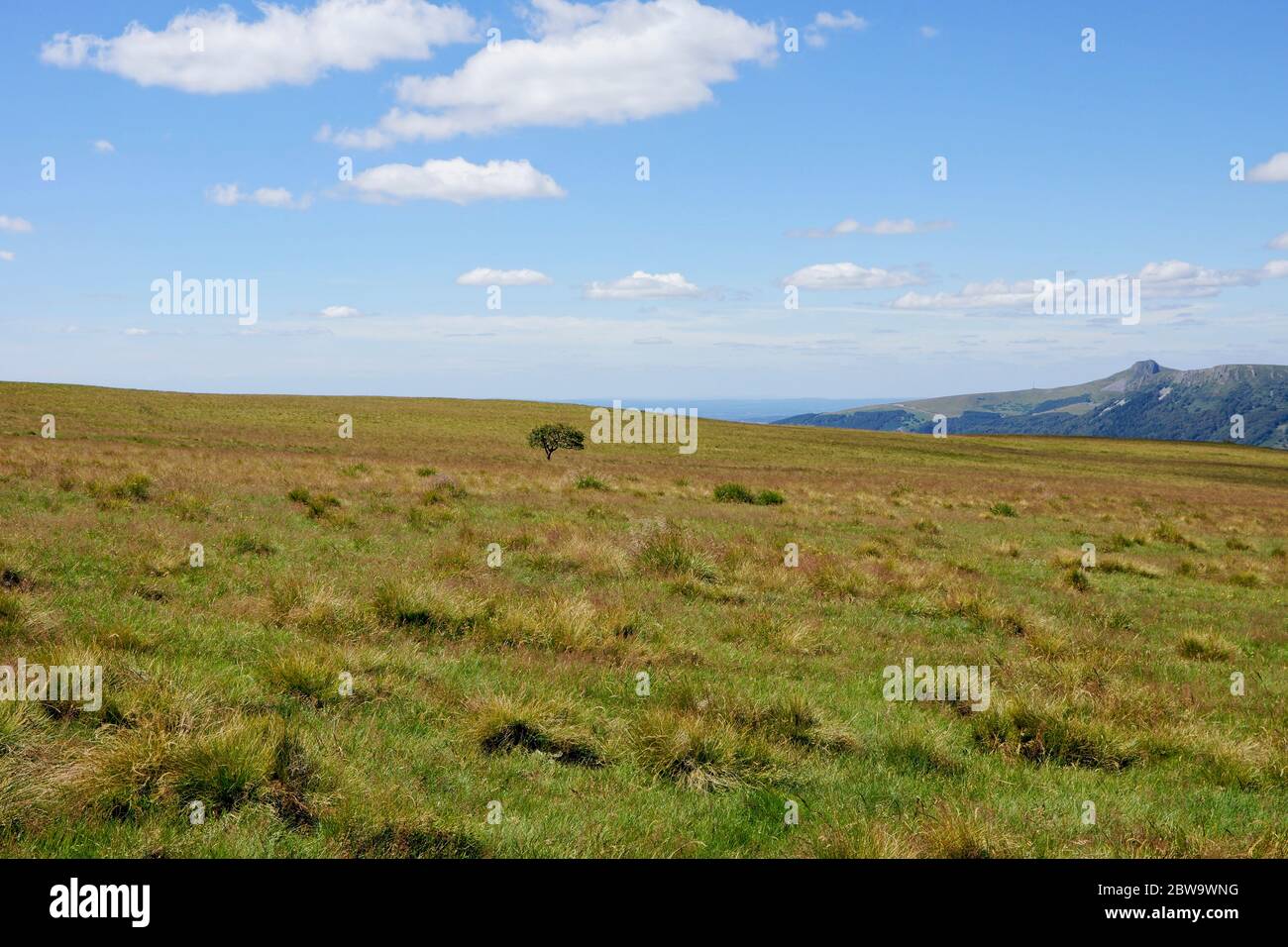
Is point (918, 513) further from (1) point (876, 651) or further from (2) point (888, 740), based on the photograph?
(2) point (888, 740)

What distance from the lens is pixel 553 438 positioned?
183 ft

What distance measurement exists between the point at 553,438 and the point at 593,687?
48772 millimetres

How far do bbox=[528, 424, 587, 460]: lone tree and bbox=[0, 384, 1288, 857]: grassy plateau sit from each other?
117ft

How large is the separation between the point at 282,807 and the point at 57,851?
1.07 metres

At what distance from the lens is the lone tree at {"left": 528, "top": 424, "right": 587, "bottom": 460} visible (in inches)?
2173

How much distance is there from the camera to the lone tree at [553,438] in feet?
181

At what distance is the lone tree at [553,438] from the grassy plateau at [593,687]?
35689mm

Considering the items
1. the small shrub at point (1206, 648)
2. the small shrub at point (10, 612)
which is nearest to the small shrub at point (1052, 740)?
the small shrub at point (1206, 648)

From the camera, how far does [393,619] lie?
8953 millimetres

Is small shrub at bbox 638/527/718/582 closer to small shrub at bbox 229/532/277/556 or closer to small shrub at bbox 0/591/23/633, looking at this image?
small shrub at bbox 229/532/277/556
